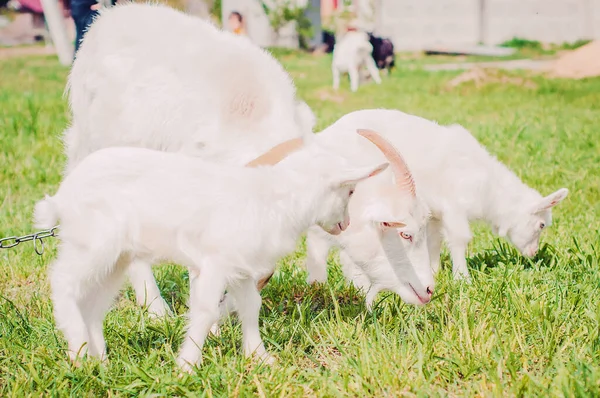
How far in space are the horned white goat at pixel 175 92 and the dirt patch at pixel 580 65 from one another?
37.1ft

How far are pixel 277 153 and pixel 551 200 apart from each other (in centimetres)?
245

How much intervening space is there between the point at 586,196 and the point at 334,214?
11.6 ft

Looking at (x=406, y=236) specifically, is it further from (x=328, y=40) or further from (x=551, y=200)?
(x=328, y=40)

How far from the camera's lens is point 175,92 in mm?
4078

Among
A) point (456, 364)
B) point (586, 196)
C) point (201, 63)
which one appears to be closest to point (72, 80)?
point (201, 63)

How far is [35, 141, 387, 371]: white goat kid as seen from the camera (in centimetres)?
319

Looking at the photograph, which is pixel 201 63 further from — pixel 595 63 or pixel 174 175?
pixel 595 63

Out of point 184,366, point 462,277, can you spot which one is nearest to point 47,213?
point 184,366

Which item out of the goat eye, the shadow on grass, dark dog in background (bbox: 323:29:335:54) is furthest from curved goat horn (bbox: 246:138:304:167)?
dark dog in background (bbox: 323:29:335:54)

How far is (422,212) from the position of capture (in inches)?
156

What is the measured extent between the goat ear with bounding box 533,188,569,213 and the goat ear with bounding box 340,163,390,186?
93.7 inches

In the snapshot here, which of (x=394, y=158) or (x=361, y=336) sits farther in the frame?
(x=394, y=158)

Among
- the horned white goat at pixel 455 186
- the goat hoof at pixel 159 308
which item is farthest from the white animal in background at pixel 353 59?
the goat hoof at pixel 159 308

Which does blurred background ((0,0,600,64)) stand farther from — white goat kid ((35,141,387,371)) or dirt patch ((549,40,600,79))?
white goat kid ((35,141,387,371))
